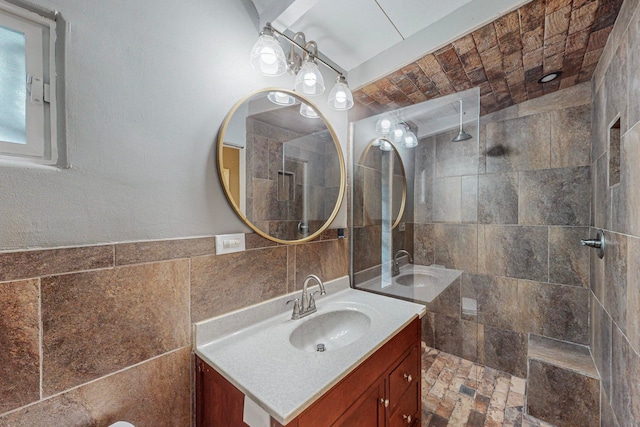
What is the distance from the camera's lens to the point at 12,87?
28.7 inches

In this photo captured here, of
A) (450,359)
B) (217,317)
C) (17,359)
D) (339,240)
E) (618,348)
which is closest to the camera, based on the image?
(17,359)

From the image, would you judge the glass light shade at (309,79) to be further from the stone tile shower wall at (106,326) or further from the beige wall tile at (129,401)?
the beige wall tile at (129,401)

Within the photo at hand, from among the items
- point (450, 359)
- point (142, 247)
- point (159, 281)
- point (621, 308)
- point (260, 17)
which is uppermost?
point (260, 17)

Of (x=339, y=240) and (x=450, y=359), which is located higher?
(x=339, y=240)

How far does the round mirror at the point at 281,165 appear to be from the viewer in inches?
46.5

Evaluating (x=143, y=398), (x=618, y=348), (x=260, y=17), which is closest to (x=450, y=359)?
(x=618, y=348)

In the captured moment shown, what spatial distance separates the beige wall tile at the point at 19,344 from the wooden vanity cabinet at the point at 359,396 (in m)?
0.47

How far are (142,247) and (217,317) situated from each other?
427 millimetres

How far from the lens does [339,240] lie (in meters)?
1.78

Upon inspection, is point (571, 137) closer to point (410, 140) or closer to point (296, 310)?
point (410, 140)

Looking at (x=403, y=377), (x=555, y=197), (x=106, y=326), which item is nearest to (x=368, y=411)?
(x=403, y=377)

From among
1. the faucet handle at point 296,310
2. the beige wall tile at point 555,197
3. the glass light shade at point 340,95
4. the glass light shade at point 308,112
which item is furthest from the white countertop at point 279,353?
the beige wall tile at point 555,197

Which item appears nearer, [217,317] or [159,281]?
[159,281]

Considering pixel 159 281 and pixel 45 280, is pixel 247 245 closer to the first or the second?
pixel 159 281
